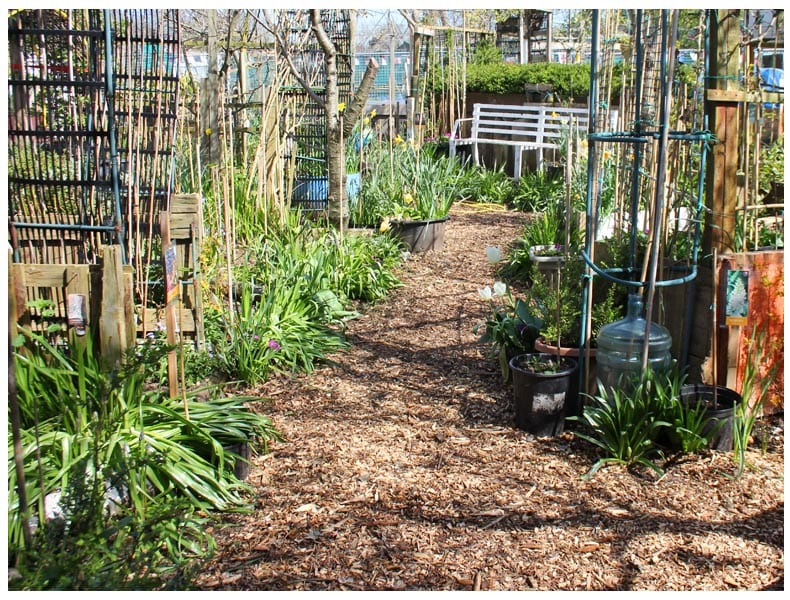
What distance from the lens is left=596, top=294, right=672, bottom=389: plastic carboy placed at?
3.67 metres

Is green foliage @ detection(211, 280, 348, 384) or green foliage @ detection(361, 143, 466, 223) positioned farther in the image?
green foliage @ detection(361, 143, 466, 223)

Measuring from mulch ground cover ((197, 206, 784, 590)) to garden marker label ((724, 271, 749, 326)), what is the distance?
0.53 meters

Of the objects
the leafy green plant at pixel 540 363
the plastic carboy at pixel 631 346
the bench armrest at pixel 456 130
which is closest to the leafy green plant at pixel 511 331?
the leafy green plant at pixel 540 363

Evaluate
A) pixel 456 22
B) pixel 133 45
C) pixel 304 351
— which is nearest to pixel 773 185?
pixel 304 351

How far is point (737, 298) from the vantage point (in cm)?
364

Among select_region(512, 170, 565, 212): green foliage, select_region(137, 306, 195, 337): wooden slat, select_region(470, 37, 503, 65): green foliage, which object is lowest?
select_region(137, 306, 195, 337): wooden slat

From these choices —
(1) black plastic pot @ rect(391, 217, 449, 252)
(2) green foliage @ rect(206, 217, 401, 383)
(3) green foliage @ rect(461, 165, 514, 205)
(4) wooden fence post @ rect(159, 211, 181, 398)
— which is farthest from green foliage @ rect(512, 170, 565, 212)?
(4) wooden fence post @ rect(159, 211, 181, 398)

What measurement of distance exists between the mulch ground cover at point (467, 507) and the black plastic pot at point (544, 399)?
7cm

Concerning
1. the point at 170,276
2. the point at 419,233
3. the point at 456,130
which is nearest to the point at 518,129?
the point at 456,130

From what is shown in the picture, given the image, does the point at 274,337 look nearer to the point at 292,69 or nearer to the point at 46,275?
the point at 46,275

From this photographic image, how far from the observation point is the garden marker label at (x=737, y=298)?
143 inches

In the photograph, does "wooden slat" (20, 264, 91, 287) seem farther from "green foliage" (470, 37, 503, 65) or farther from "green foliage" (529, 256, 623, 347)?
"green foliage" (470, 37, 503, 65)

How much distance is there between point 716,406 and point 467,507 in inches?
48.5

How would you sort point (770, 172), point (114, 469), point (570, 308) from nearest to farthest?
point (114, 469), point (570, 308), point (770, 172)
